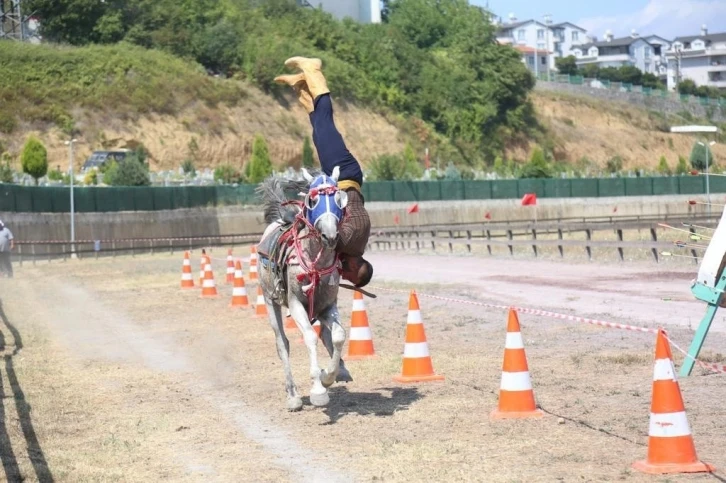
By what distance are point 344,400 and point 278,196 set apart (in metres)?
2.22

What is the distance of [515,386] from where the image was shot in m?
10.5

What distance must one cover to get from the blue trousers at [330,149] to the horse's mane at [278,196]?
0.50 metres

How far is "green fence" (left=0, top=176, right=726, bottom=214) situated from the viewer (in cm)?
5622

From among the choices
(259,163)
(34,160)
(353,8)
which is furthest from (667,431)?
(353,8)

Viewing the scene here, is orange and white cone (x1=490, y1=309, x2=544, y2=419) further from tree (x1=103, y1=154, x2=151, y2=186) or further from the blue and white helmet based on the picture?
tree (x1=103, y1=154, x2=151, y2=186)

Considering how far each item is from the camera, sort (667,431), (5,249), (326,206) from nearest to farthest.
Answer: (667,431)
(326,206)
(5,249)

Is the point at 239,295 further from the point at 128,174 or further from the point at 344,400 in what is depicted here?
the point at 128,174

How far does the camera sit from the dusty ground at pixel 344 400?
29.6 ft

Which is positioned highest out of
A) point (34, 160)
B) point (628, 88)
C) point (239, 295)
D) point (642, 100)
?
point (628, 88)

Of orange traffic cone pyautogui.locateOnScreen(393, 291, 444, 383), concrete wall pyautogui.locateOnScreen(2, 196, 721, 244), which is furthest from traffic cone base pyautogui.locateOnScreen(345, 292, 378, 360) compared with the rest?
concrete wall pyautogui.locateOnScreen(2, 196, 721, 244)

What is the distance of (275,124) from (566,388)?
3197 inches

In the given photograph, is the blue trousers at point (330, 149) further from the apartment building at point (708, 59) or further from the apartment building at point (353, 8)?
the apartment building at point (708, 59)

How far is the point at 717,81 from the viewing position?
7697 inches

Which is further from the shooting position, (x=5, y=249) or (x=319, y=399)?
(x=5, y=249)
